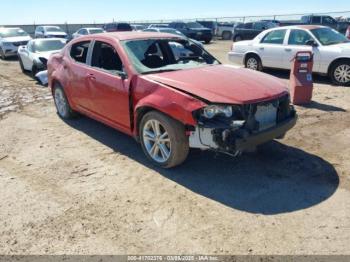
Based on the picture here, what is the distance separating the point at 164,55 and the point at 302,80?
11.8 ft

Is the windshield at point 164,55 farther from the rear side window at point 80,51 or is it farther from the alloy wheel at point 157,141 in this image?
the rear side window at point 80,51

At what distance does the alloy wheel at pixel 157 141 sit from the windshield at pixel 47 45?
968 centimetres

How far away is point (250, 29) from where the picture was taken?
27266 millimetres

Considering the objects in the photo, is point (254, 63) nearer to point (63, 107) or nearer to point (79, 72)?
point (63, 107)

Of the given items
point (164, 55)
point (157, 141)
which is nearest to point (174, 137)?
point (157, 141)

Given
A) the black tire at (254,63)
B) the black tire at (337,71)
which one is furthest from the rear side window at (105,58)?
the black tire at (254,63)

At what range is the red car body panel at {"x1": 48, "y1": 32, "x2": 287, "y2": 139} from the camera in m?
4.23

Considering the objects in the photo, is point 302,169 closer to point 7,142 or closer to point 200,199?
point 200,199

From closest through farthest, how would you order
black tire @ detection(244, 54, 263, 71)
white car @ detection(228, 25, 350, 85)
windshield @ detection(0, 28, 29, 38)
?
1. white car @ detection(228, 25, 350, 85)
2. black tire @ detection(244, 54, 263, 71)
3. windshield @ detection(0, 28, 29, 38)

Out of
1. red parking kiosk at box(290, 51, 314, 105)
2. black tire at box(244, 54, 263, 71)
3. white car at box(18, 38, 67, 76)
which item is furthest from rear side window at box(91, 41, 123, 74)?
white car at box(18, 38, 67, 76)

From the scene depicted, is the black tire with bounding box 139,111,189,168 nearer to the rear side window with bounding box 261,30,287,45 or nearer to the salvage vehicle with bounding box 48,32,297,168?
the salvage vehicle with bounding box 48,32,297,168

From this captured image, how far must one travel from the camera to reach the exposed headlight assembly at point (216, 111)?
417 cm

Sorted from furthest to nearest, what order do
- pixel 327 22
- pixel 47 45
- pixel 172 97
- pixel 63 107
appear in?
pixel 327 22
pixel 47 45
pixel 63 107
pixel 172 97

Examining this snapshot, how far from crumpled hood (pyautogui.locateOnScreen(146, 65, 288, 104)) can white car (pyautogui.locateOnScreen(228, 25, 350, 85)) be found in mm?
5545
